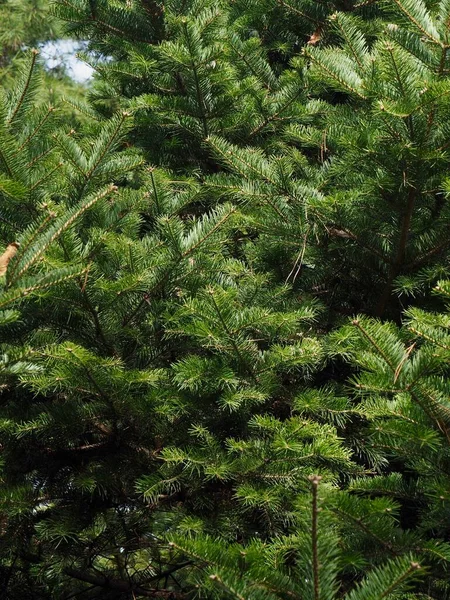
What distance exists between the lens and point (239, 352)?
7.76 ft

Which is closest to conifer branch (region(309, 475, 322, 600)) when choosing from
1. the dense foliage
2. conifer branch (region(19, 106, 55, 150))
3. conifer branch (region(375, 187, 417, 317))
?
the dense foliage

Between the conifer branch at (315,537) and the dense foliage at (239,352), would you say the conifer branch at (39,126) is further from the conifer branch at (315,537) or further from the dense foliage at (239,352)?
the conifer branch at (315,537)

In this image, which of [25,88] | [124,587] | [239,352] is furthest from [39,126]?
[124,587]

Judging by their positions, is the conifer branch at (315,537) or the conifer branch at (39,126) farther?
the conifer branch at (39,126)

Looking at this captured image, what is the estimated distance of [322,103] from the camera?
11.6 ft

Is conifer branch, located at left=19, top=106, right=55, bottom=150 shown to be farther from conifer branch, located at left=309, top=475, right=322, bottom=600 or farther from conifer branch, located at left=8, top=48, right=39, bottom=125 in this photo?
conifer branch, located at left=309, top=475, right=322, bottom=600

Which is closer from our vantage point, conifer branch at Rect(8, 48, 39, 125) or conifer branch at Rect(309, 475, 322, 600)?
conifer branch at Rect(309, 475, 322, 600)

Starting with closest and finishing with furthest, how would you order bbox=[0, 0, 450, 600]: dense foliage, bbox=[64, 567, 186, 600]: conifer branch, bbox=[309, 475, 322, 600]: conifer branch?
bbox=[309, 475, 322, 600]: conifer branch → bbox=[0, 0, 450, 600]: dense foliage → bbox=[64, 567, 186, 600]: conifer branch

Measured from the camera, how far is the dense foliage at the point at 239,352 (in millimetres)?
1951

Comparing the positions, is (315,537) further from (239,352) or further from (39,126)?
(39,126)

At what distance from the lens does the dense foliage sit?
1.95 meters

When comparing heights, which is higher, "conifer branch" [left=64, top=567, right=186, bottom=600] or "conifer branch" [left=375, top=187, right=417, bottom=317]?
"conifer branch" [left=375, top=187, right=417, bottom=317]

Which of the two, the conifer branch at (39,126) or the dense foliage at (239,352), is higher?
the conifer branch at (39,126)

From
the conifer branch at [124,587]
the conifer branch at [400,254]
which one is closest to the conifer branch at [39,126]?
the conifer branch at [400,254]
